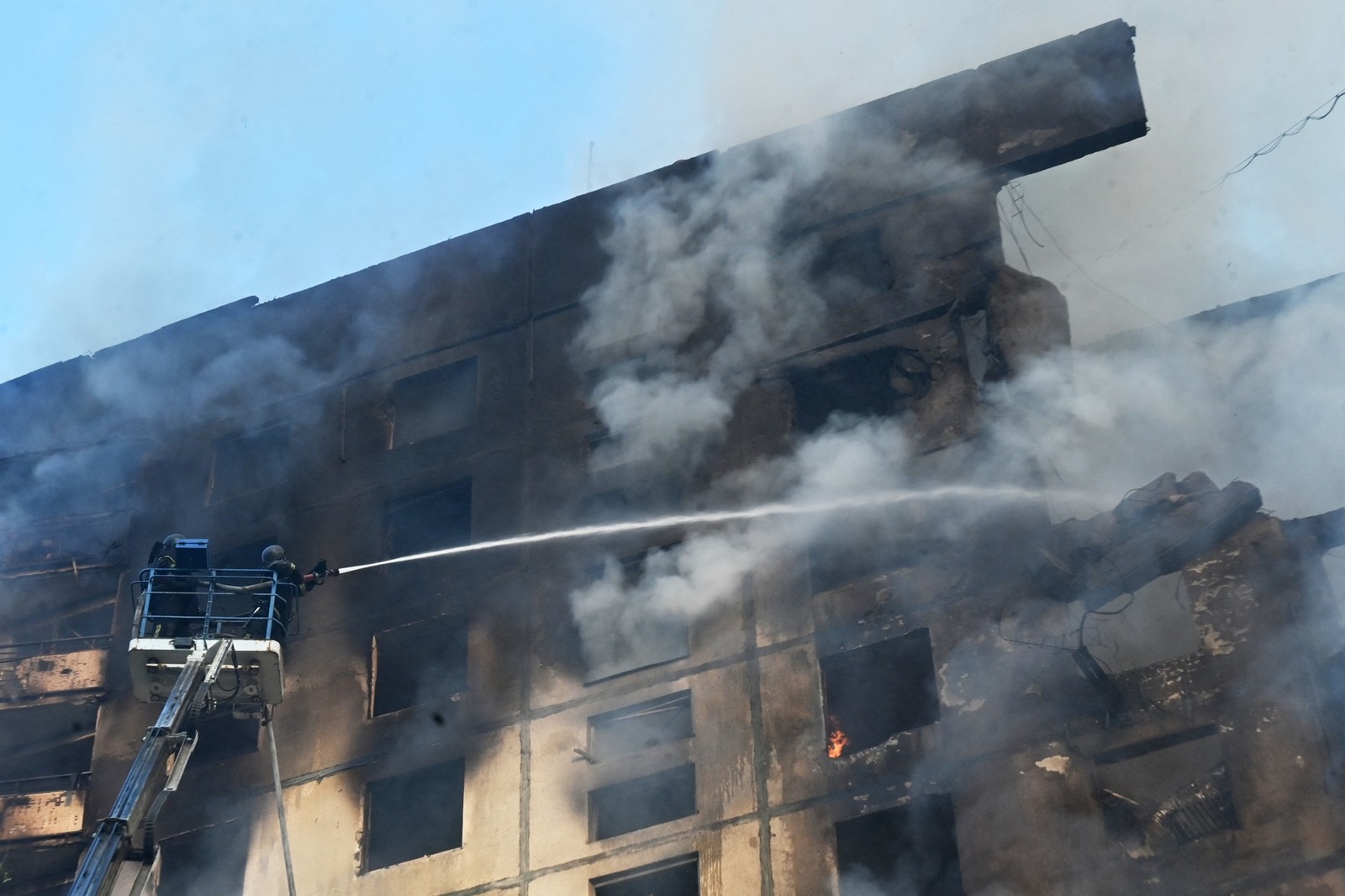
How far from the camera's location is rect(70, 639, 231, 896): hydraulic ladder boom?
9.16 meters

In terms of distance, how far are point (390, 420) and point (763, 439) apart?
16.7 feet

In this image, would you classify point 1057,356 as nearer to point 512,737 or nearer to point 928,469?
point 928,469

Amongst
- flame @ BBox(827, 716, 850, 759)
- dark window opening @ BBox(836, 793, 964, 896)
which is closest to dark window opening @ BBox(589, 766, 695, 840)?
flame @ BBox(827, 716, 850, 759)

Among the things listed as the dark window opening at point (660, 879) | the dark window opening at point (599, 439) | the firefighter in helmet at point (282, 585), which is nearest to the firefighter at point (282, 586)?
the firefighter in helmet at point (282, 585)

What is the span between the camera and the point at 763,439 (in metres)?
15.9

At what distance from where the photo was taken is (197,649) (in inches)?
462

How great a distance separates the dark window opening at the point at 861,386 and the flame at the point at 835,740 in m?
3.16

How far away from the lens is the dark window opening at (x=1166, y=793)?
11922mm

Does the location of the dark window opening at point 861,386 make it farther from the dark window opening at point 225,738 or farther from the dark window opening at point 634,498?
the dark window opening at point 225,738

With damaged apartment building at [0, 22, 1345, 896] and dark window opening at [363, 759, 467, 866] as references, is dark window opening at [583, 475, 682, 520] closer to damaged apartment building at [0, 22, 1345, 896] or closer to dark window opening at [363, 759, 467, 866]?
damaged apartment building at [0, 22, 1345, 896]

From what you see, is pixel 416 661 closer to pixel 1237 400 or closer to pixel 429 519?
pixel 429 519

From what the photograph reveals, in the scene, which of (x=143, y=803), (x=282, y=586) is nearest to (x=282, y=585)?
(x=282, y=586)

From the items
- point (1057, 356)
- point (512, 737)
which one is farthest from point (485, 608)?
point (1057, 356)

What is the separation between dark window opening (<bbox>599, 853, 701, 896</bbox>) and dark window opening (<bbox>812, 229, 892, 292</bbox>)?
614cm
